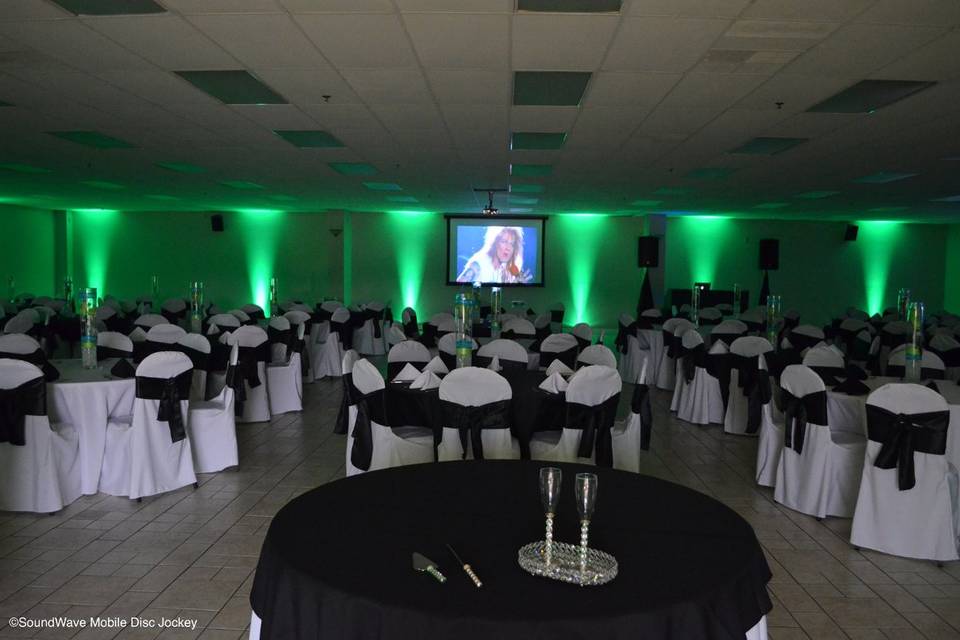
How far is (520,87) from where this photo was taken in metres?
5.22

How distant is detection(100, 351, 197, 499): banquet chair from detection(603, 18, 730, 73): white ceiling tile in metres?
3.54

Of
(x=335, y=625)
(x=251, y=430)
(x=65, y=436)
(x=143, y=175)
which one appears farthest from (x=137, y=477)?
(x=143, y=175)

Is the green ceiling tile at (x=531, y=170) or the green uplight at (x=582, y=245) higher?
the green ceiling tile at (x=531, y=170)

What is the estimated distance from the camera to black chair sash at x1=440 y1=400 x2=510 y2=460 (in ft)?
13.6

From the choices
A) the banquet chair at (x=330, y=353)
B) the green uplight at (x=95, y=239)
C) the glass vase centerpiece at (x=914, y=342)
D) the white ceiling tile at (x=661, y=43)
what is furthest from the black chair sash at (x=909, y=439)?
the green uplight at (x=95, y=239)

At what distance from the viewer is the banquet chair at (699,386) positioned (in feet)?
24.0

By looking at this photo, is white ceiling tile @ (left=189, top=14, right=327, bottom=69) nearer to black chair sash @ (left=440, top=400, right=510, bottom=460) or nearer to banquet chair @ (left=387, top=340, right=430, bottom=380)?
black chair sash @ (left=440, top=400, right=510, bottom=460)

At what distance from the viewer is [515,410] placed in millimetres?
4543

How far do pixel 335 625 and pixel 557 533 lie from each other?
→ 667 mm

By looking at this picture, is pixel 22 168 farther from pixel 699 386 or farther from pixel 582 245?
pixel 582 245

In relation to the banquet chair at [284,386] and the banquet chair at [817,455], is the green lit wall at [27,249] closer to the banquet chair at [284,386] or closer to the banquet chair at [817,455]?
the banquet chair at [284,386]

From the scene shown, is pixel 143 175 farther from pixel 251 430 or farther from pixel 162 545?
pixel 162 545

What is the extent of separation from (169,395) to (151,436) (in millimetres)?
312

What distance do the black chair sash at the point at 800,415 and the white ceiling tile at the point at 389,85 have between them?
3.41 m
